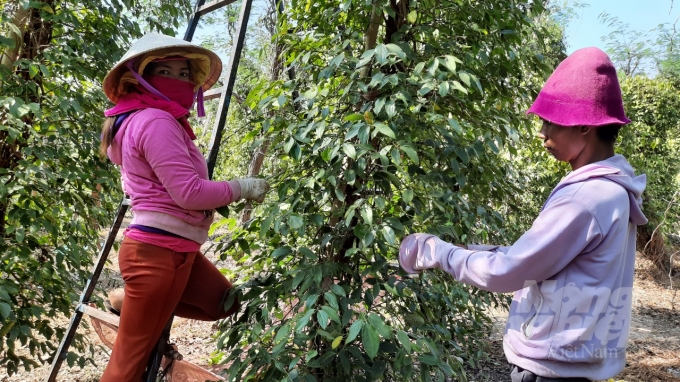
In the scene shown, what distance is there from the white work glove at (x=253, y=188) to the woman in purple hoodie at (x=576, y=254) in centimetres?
74

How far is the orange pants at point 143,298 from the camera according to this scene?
66.8 inches

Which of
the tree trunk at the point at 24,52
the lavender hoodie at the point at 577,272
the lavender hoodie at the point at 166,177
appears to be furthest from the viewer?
the tree trunk at the point at 24,52

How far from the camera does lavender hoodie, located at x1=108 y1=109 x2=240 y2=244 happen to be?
62.4 inches

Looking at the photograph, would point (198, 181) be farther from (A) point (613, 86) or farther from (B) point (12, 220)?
(B) point (12, 220)

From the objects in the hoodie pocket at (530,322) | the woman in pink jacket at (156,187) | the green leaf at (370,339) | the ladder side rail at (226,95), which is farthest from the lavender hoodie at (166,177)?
the hoodie pocket at (530,322)

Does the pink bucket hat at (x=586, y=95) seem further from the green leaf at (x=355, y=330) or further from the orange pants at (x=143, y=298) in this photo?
the orange pants at (x=143, y=298)

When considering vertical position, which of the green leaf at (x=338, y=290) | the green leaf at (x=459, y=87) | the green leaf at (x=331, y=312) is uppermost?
the green leaf at (x=459, y=87)

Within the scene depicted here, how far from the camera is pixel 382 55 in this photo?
4.84 ft

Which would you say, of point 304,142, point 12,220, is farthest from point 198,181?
point 12,220

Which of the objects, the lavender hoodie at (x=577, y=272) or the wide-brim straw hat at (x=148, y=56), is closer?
the lavender hoodie at (x=577, y=272)

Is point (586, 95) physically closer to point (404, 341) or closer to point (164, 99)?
point (404, 341)

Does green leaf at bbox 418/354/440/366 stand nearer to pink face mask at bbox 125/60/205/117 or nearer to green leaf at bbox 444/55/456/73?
green leaf at bbox 444/55/456/73

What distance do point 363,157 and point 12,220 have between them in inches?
78.4

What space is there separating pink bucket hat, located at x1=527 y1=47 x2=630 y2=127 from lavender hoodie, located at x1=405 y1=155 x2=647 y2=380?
0.35 ft
